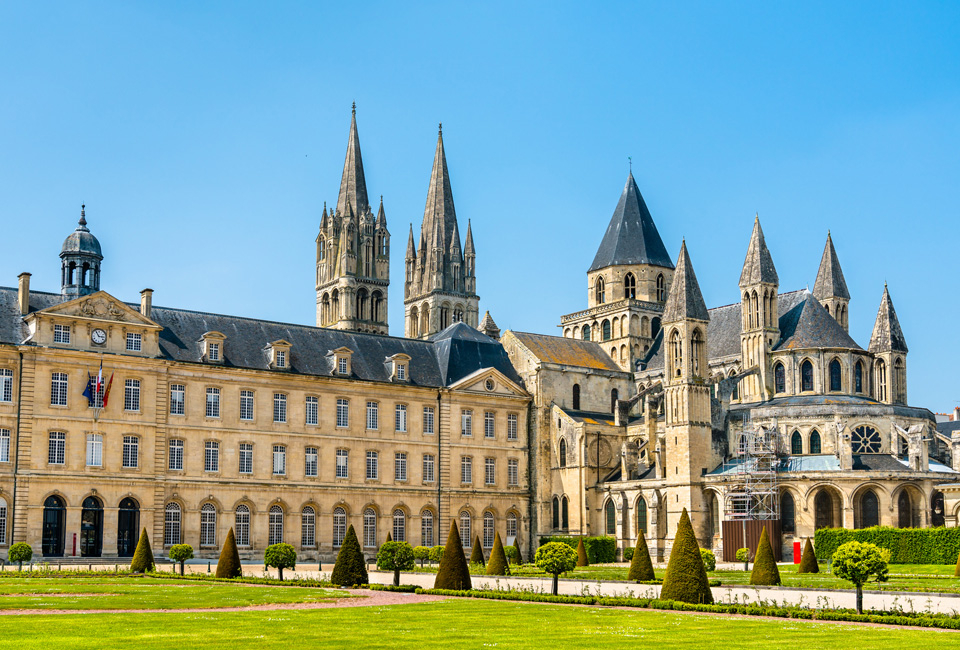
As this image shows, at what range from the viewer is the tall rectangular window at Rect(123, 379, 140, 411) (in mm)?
60506

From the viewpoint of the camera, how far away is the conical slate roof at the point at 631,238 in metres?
91.6

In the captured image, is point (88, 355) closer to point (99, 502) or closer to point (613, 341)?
point (99, 502)

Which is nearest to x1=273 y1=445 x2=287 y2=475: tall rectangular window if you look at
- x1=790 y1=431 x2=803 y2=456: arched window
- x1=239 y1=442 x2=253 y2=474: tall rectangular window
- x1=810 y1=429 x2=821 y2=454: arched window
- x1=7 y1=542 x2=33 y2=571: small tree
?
x1=239 y1=442 x2=253 y2=474: tall rectangular window

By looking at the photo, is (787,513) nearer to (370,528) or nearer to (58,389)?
(370,528)

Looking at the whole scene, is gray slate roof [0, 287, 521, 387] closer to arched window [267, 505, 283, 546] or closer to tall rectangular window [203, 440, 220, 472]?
tall rectangular window [203, 440, 220, 472]

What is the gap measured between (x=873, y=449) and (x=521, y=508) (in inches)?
804

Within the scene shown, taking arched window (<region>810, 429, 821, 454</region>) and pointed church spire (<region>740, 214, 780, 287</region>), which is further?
pointed church spire (<region>740, 214, 780, 287</region>)

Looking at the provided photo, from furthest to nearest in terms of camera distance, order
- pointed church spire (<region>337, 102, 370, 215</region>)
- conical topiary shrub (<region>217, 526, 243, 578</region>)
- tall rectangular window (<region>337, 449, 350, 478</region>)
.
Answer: pointed church spire (<region>337, 102, 370, 215</region>)
tall rectangular window (<region>337, 449, 350, 478</region>)
conical topiary shrub (<region>217, 526, 243, 578</region>)

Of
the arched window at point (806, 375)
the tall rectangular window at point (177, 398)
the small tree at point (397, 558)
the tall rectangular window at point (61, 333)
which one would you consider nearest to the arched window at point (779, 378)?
the arched window at point (806, 375)

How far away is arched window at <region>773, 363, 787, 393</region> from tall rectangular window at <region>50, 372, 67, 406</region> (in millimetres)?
41847

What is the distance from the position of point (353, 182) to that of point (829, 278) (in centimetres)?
4429

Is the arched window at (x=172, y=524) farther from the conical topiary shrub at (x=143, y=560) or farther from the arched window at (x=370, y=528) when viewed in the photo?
the conical topiary shrub at (x=143, y=560)

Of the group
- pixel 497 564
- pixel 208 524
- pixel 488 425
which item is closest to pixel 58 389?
pixel 208 524

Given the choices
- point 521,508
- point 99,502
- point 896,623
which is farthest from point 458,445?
point 896,623
